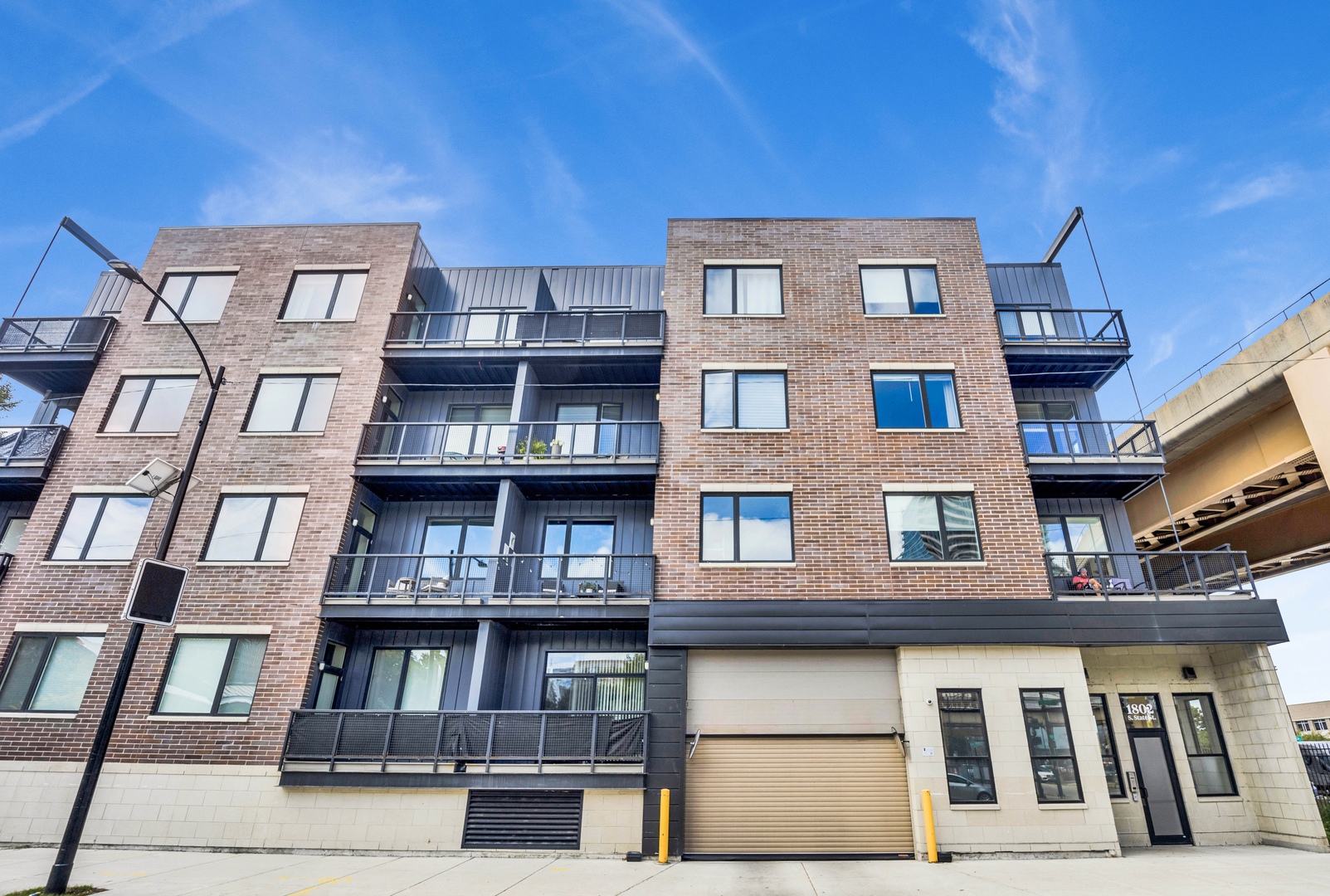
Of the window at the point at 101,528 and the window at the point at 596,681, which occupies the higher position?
the window at the point at 101,528

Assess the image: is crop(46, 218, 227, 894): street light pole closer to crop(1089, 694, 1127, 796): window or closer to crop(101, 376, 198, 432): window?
crop(101, 376, 198, 432): window

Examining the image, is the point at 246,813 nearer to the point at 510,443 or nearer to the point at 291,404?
the point at 510,443

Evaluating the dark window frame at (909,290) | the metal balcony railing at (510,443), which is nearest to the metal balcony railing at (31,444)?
the metal balcony railing at (510,443)

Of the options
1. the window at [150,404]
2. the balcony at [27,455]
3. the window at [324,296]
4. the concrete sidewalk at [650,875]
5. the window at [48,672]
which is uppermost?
the window at [324,296]

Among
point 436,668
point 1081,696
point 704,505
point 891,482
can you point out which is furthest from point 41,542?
point 1081,696

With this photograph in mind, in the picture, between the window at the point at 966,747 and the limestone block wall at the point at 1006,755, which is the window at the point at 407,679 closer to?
the limestone block wall at the point at 1006,755

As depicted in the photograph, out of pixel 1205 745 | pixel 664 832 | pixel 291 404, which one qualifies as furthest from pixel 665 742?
pixel 291 404

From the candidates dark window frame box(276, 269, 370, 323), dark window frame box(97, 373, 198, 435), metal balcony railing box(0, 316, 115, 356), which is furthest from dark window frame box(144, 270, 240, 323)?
dark window frame box(97, 373, 198, 435)

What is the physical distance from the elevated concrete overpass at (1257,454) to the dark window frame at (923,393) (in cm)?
465

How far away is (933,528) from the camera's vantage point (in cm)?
1401

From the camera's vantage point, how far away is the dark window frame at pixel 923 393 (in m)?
15.0

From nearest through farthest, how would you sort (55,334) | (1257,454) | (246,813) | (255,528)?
(246,813) < (255,528) < (55,334) < (1257,454)

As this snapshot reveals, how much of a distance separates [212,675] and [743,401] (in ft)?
41.8

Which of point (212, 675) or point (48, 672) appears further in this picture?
point (48, 672)
